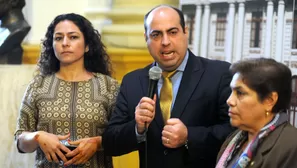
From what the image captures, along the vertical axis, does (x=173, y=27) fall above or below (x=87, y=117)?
above

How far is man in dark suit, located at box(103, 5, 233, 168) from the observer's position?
6.22 ft

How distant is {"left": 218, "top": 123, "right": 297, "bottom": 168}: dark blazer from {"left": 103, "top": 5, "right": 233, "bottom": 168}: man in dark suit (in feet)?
1.12

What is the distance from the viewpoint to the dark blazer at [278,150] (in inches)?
59.7

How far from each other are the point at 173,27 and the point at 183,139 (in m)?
0.45

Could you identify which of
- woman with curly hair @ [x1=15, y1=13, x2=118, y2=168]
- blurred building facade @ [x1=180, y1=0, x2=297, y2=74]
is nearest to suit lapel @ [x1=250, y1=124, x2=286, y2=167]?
woman with curly hair @ [x1=15, y1=13, x2=118, y2=168]

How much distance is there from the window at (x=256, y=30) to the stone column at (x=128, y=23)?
576 millimetres

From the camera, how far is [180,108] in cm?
193

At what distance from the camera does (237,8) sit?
9.64 feet

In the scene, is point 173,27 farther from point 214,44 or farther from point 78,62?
point 214,44

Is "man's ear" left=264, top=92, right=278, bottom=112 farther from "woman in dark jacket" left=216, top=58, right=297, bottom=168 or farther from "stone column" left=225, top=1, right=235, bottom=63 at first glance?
"stone column" left=225, top=1, right=235, bottom=63

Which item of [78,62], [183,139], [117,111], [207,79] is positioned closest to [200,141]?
[183,139]

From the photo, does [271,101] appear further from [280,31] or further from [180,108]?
[280,31]

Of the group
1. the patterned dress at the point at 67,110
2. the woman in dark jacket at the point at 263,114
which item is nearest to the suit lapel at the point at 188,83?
the woman in dark jacket at the point at 263,114

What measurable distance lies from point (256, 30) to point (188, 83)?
1.05 meters
